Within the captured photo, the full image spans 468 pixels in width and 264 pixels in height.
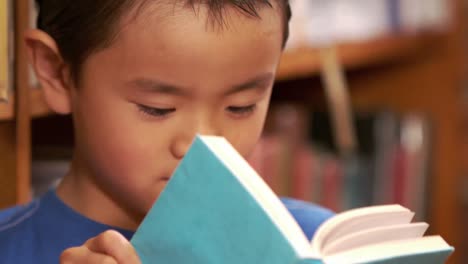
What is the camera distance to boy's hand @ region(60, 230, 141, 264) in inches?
23.7

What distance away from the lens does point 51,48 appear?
77 centimetres

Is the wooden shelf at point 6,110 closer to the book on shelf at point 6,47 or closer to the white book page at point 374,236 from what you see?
the book on shelf at point 6,47

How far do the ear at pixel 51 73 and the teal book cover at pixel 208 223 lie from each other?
0.84 feet

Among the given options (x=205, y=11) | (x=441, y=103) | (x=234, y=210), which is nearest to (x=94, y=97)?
(x=205, y=11)

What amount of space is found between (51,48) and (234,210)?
348 millimetres

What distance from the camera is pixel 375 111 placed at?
202 centimetres

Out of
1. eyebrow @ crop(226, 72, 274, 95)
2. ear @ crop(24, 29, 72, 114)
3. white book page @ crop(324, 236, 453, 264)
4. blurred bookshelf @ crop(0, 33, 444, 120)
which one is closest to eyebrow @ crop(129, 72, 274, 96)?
eyebrow @ crop(226, 72, 274, 95)

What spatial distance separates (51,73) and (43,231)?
7.1 inches

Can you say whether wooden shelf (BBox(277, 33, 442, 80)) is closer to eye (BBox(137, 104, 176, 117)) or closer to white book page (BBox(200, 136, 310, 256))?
eye (BBox(137, 104, 176, 117))

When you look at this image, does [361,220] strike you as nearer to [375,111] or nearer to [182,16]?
[182,16]

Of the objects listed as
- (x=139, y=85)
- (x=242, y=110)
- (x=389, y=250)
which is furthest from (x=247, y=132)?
(x=389, y=250)

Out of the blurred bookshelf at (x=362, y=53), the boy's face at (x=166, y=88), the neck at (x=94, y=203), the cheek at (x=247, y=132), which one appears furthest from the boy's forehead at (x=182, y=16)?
the blurred bookshelf at (x=362, y=53)

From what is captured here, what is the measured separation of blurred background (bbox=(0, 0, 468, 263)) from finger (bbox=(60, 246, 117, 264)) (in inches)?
39.0

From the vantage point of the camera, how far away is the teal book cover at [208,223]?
0.51 m
